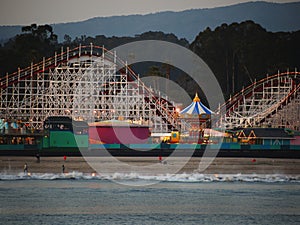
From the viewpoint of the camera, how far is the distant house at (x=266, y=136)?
215 ft

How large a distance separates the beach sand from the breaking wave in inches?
65.3

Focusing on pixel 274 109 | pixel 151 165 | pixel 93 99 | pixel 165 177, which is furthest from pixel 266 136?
pixel 165 177

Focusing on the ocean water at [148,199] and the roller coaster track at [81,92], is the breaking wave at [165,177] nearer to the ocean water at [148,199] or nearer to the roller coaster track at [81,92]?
the ocean water at [148,199]

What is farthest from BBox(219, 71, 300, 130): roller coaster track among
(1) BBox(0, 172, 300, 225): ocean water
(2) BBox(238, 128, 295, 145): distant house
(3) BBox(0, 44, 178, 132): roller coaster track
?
(1) BBox(0, 172, 300, 225): ocean water

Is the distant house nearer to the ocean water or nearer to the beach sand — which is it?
the beach sand

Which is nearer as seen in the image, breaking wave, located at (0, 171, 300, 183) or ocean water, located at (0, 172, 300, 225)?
ocean water, located at (0, 172, 300, 225)

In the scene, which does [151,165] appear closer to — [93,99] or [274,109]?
[93,99]

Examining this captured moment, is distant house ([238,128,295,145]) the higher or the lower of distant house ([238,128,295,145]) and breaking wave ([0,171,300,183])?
the higher

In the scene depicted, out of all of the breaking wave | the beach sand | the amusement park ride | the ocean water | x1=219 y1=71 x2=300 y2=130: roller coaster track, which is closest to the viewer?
the ocean water

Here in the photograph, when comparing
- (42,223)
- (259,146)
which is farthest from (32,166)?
(259,146)

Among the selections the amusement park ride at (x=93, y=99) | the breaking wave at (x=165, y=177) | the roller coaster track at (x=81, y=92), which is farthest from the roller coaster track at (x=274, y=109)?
the breaking wave at (x=165, y=177)

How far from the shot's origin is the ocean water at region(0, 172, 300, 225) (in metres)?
32.2

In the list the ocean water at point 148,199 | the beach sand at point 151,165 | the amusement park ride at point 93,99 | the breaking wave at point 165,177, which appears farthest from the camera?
the amusement park ride at point 93,99

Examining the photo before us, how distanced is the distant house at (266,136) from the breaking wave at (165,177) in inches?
758
